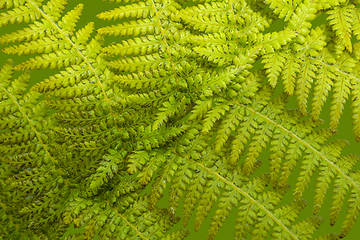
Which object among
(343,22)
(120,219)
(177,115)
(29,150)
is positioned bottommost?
(120,219)

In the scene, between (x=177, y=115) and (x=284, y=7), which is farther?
(x=177, y=115)

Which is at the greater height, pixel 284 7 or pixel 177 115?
pixel 284 7

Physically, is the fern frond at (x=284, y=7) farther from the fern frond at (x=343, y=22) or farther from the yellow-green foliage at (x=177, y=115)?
the fern frond at (x=343, y=22)

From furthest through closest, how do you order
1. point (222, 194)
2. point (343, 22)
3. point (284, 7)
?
point (222, 194)
point (284, 7)
point (343, 22)

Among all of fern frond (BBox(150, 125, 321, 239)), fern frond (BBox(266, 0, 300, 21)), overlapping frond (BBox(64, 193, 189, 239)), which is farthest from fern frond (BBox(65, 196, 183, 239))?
fern frond (BBox(266, 0, 300, 21))

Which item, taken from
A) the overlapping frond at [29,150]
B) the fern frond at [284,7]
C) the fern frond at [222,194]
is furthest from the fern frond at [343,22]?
the overlapping frond at [29,150]

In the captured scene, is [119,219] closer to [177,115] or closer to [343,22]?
[177,115]

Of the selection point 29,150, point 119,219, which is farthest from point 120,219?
point 29,150

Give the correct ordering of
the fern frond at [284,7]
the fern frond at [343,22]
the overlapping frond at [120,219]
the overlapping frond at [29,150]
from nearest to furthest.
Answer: the fern frond at [343,22] < the fern frond at [284,7] < the overlapping frond at [120,219] < the overlapping frond at [29,150]

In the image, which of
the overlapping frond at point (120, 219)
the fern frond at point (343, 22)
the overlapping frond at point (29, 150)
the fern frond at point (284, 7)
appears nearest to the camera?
the fern frond at point (343, 22)
